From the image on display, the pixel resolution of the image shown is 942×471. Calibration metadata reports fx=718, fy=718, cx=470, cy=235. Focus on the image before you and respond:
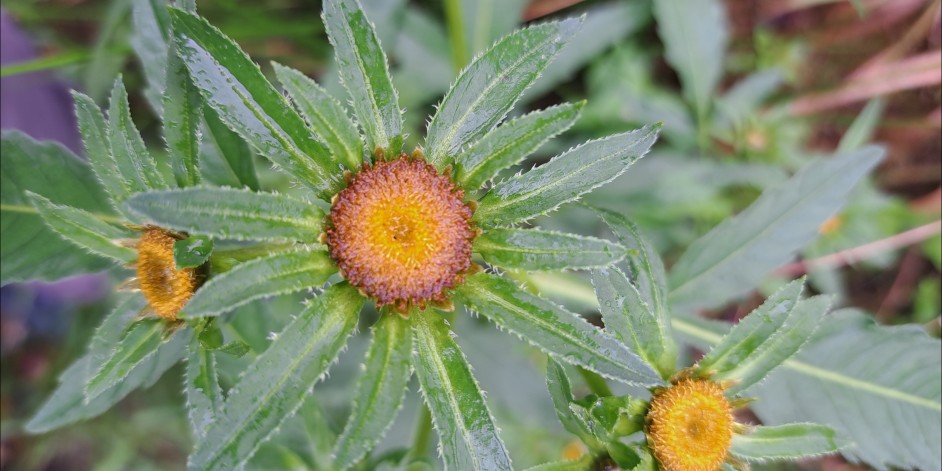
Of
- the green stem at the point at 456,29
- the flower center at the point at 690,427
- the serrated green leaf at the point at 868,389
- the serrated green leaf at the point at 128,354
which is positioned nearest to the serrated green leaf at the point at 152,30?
the serrated green leaf at the point at 128,354

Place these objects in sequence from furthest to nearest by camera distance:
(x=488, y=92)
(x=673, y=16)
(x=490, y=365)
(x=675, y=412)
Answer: (x=673, y=16)
(x=490, y=365)
(x=675, y=412)
(x=488, y=92)

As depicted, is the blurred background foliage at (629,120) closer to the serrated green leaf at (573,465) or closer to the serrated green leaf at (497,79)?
the serrated green leaf at (573,465)

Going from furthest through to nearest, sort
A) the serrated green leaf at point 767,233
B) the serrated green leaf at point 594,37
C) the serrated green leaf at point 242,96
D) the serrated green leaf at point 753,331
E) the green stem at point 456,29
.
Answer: the serrated green leaf at point 594,37 → the green stem at point 456,29 → the serrated green leaf at point 767,233 → the serrated green leaf at point 753,331 → the serrated green leaf at point 242,96

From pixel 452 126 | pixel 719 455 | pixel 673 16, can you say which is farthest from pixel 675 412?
pixel 673 16

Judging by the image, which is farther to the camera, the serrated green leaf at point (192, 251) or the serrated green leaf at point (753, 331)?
the serrated green leaf at point (753, 331)

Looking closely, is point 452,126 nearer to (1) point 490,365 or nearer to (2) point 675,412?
(2) point 675,412

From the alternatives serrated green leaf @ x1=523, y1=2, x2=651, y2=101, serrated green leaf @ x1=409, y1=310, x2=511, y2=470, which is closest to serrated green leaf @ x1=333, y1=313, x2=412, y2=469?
serrated green leaf @ x1=409, y1=310, x2=511, y2=470
